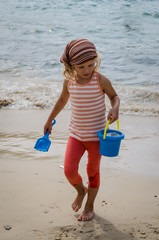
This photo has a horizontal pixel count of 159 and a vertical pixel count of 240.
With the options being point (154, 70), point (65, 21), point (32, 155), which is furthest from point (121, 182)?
point (65, 21)

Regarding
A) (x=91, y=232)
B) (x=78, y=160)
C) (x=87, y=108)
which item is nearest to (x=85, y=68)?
(x=87, y=108)

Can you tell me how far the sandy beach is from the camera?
221cm

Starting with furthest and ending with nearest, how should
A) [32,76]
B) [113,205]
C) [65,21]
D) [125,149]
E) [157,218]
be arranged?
[65,21] < [32,76] < [125,149] < [113,205] < [157,218]

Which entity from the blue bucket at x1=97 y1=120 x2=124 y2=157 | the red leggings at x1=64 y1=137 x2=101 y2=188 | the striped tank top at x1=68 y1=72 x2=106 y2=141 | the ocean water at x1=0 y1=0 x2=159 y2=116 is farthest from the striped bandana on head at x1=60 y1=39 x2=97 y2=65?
the ocean water at x1=0 y1=0 x2=159 y2=116

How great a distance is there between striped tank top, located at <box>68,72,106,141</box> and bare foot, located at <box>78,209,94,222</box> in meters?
0.63

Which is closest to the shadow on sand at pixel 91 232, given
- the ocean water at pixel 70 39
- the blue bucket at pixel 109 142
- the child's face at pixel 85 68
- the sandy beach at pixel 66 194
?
the sandy beach at pixel 66 194

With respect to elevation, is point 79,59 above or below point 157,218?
above

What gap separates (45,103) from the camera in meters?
5.88

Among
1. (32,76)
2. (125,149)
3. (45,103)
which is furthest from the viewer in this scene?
(32,76)

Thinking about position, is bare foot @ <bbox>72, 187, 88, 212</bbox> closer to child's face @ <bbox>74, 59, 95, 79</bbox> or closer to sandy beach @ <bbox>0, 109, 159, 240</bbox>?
sandy beach @ <bbox>0, 109, 159, 240</bbox>

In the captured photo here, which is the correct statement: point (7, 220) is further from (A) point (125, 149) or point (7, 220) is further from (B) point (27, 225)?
(A) point (125, 149)

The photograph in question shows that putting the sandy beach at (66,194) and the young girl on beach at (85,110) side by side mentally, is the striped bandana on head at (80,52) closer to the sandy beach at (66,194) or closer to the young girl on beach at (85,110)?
the young girl on beach at (85,110)

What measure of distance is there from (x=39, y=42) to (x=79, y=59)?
10.5 metres

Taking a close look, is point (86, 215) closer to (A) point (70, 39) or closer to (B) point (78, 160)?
(B) point (78, 160)
